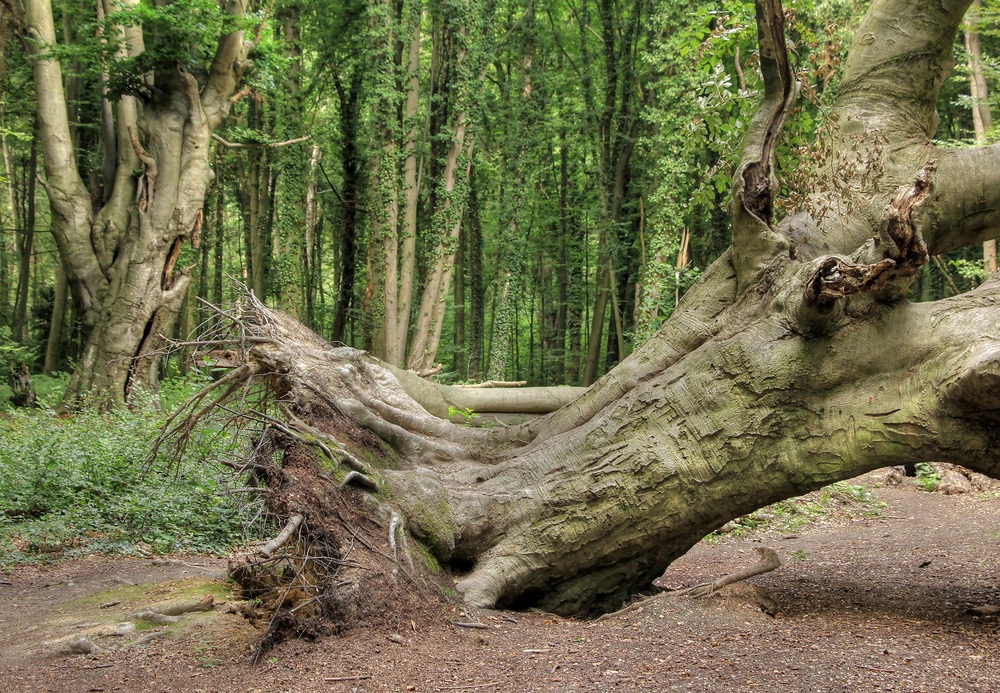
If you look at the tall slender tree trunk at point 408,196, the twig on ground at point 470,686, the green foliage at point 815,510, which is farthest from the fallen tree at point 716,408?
the tall slender tree trunk at point 408,196

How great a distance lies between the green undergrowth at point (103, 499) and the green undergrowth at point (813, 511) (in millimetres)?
6123

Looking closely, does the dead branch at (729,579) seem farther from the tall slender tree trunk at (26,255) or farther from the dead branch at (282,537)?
the tall slender tree trunk at (26,255)

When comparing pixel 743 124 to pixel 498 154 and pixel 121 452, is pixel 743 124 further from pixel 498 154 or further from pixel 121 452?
pixel 498 154

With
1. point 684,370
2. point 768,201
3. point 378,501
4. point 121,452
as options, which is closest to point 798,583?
point 684,370

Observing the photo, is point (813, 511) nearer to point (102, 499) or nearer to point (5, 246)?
point (102, 499)

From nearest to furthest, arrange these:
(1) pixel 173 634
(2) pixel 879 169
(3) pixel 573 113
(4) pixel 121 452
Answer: (1) pixel 173 634
(2) pixel 879 169
(4) pixel 121 452
(3) pixel 573 113

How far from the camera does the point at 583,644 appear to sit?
4668 millimetres

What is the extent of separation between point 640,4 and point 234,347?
17.8 meters

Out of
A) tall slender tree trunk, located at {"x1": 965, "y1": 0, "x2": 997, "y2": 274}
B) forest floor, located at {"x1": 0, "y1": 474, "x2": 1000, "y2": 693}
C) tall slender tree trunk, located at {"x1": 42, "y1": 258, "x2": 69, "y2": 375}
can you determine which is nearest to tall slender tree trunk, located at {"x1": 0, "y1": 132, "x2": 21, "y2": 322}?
tall slender tree trunk, located at {"x1": 42, "y1": 258, "x2": 69, "y2": 375}

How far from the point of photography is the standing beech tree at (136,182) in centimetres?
1220

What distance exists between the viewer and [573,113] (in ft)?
75.4

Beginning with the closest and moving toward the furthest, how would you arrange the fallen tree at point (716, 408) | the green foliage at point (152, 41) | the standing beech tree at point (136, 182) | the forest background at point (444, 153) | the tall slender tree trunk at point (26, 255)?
1. the fallen tree at point (716, 408)
2. the green foliage at point (152, 41)
3. the standing beech tree at point (136, 182)
4. the forest background at point (444, 153)
5. the tall slender tree trunk at point (26, 255)

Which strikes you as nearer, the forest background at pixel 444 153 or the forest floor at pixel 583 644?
the forest floor at pixel 583 644

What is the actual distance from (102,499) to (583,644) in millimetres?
6087
